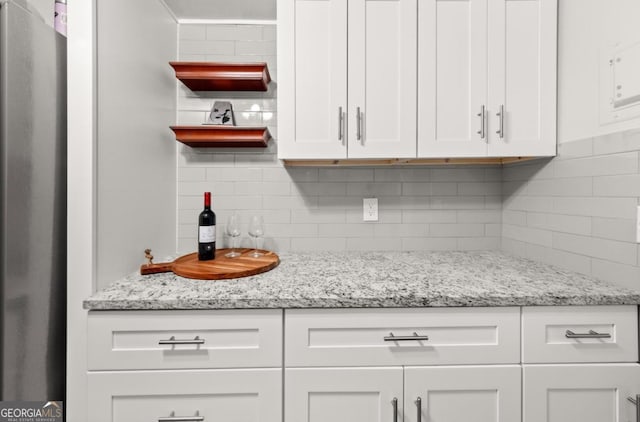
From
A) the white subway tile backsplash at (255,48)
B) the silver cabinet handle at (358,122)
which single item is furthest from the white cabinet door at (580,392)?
the white subway tile backsplash at (255,48)

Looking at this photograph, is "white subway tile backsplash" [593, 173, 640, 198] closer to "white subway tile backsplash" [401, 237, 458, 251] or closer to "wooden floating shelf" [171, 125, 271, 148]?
"white subway tile backsplash" [401, 237, 458, 251]

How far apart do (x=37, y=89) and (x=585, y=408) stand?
2.19 meters

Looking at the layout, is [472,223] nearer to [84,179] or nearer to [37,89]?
[84,179]

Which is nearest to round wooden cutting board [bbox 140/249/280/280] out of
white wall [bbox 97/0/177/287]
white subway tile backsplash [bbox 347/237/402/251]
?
white wall [bbox 97/0/177/287]

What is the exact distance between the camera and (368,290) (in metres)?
1.11

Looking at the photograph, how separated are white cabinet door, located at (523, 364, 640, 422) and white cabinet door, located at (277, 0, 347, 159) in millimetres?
1150

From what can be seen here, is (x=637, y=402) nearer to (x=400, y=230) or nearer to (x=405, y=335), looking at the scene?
(x=405, y=335)

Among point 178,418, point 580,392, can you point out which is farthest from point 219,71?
point 580,392

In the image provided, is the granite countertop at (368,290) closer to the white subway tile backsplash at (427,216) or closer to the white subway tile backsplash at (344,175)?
the white subway tile backsplash at (427,216)

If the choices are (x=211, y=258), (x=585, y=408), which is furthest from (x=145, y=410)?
(x=585, y=408)

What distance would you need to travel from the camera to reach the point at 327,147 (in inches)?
56.2

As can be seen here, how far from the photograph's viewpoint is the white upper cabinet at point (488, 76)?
1399 mm

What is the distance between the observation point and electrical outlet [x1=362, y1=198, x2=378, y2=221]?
180 centimetres

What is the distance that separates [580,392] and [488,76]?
4.30ft
